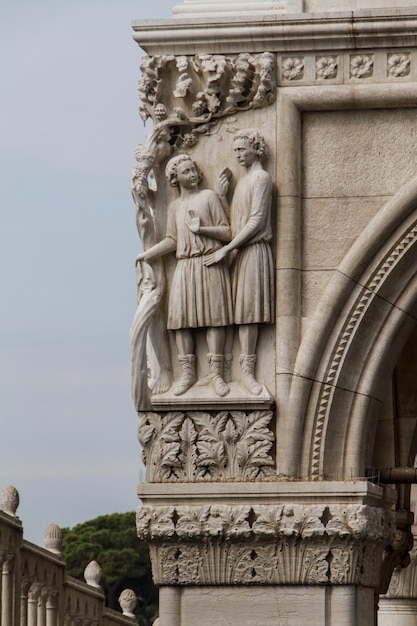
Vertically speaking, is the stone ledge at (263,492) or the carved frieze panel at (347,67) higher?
the carved frieze panel at (347,67)

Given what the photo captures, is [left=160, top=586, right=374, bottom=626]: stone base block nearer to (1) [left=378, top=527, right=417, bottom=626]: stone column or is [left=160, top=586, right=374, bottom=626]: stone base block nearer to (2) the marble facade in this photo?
(2) the marble facade

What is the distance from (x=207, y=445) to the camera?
48.1ft

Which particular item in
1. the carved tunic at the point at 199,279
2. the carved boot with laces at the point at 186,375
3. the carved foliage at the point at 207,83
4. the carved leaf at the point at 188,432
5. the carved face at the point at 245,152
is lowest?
the carved leaf at the point at 188,432

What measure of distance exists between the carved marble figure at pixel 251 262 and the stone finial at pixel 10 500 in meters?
3.98

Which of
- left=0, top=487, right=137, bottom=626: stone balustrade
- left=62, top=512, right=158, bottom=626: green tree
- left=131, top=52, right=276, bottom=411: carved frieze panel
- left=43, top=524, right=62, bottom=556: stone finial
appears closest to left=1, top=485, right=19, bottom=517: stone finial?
left=0, top=487, right=137, bottom=626: stone balustrade

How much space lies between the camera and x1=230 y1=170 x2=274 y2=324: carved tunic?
576 inches

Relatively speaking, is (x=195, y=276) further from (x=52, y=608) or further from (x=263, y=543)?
(x=52, y=608)

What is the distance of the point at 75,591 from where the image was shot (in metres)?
20.5

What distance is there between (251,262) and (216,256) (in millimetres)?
236

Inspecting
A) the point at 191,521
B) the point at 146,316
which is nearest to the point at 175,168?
the point at 146,316

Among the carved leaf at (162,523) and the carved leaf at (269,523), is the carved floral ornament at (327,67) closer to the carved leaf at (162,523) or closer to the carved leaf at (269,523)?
the carved leaf at (269,523)

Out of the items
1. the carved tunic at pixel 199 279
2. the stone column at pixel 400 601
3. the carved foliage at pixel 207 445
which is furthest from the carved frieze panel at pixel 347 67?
the stone column at pixel 400 601

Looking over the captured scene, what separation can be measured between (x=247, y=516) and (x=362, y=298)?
1613mm

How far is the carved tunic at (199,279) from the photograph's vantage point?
1466 cm
